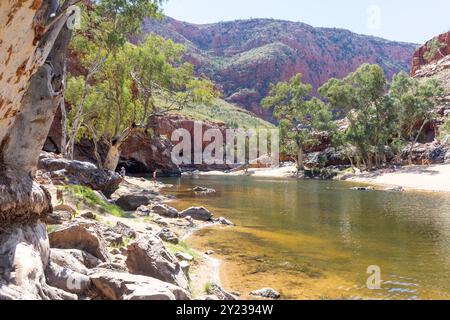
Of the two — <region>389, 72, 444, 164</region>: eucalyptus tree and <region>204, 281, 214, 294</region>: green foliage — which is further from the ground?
<region>389, 72, 444, 164</region>: eucalyptus tree

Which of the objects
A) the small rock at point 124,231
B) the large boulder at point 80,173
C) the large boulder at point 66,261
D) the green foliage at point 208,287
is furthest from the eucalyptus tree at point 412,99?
the large boulder at point 66,261

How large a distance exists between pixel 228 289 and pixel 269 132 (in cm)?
8251

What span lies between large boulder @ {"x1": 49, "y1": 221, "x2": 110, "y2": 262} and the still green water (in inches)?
132

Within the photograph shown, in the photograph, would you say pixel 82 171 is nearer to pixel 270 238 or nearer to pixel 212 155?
→ pixel 270 238

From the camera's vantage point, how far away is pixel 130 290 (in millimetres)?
5941

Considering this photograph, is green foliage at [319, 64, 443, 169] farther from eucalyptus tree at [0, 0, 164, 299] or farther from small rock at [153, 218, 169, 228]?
eucalyptus tree at [0, 0, 164, 299]

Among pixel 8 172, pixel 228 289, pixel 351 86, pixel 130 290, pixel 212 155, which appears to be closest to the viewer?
pixel 130 290

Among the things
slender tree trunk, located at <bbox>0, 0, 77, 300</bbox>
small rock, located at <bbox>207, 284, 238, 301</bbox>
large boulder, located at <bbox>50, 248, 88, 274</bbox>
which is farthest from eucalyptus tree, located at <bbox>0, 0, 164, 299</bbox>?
small rock, located at <bbox>207, 284, 238, 301</bbox>

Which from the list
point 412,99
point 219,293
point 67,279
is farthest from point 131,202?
point 412,99

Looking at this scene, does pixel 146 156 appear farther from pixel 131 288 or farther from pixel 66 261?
pixel 131 288

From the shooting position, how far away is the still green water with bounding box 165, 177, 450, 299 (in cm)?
973
